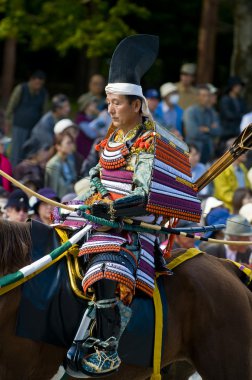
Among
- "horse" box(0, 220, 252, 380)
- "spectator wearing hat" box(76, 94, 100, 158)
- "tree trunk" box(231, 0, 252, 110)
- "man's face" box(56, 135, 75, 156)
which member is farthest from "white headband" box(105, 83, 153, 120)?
"tree trunk" box(231, 0, 252, 110)

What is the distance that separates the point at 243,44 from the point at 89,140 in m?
6.33

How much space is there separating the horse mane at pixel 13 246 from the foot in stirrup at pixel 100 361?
2.53ft

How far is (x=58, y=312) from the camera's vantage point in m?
7.07

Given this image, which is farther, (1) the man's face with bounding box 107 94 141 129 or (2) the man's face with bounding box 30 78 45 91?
(2) the man's face with bounding box 30 78 45 91

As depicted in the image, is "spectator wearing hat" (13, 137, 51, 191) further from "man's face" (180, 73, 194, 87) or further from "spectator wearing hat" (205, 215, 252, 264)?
"man's face" (180, 73, 194, 87)

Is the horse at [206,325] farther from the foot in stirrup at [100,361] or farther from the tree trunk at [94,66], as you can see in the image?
the tree trunk at [94,66]

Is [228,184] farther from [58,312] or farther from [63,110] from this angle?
[58,312]

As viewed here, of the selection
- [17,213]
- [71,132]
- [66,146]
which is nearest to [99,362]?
[17,213]

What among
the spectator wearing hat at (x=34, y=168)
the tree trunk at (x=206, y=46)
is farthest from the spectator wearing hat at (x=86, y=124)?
the tree trunk at (x=206, y=46)

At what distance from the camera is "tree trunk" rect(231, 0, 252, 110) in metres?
21.4

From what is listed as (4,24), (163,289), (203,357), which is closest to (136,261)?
(163,289)

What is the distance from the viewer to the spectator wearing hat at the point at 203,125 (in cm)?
1795

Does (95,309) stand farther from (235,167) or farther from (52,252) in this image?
(235,167)

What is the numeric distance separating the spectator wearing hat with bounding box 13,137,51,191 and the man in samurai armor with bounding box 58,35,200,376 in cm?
438
